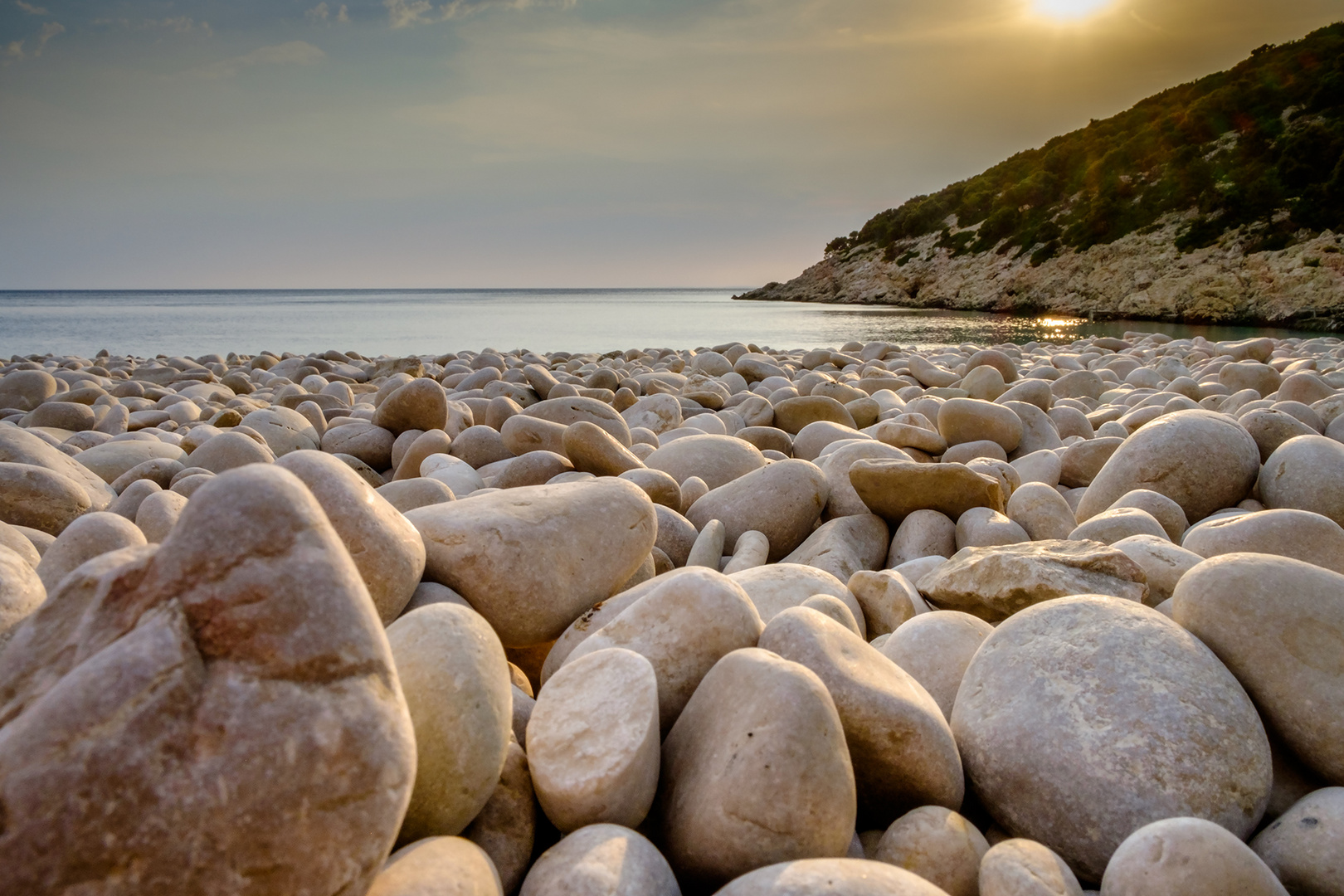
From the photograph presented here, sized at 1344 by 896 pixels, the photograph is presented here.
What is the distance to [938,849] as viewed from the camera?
4.33 ft

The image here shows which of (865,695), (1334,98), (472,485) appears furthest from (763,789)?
(1334,98)

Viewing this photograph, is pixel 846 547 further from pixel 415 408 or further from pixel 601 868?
pixel 415 408

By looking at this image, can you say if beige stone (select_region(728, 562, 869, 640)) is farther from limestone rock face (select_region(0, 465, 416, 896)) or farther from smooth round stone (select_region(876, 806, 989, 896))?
limestone rock face (select_region(0, 465, 416, 896))

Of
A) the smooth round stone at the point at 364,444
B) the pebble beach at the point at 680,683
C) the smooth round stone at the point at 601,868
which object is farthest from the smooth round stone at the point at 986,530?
the smooth round stone at the point at 364,444

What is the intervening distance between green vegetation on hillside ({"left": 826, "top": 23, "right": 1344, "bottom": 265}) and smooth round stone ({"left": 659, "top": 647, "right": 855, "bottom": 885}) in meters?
27.1

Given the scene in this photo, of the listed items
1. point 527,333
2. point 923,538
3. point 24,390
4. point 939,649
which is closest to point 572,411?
point 923,538

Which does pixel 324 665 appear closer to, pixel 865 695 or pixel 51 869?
pixel 51 869

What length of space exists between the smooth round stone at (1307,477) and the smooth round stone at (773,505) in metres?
1.69

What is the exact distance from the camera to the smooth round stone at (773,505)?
3080 millimetres

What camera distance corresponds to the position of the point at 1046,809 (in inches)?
57.4

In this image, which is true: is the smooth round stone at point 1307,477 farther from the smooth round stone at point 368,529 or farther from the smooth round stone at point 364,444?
the smooth round stone at point 364,444

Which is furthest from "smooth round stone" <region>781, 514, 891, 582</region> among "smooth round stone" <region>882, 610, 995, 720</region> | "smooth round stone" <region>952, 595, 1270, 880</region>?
"smooth round stone" <region>952, 595, 1270, 880</region>

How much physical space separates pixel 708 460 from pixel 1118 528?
1.73 meters

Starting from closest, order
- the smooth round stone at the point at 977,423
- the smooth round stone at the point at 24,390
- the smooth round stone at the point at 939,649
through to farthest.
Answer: the smooth round stone at the point at 939,649 < the smooth round stone at the point at 977,423 < the smooth round stone at the point at 24,390
